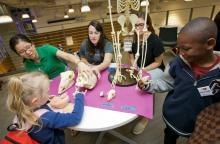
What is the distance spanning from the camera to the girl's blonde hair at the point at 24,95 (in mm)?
843

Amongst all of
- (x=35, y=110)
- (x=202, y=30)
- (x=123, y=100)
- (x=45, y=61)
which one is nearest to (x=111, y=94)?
(x=123, y=100)

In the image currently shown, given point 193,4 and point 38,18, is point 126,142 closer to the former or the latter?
point 38,18

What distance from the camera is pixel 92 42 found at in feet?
5.68

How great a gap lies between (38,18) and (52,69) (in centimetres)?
752

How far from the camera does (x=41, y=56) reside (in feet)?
5.21

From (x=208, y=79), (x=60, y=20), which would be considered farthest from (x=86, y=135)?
(x=60, y=20)

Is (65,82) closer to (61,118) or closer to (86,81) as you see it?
(86,81)

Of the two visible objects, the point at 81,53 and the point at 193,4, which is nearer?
the point at 81,53

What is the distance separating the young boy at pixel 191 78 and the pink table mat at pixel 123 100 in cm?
7

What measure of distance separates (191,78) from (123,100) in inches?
17.4

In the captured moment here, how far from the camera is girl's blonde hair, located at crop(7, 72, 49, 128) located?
33.2 inches

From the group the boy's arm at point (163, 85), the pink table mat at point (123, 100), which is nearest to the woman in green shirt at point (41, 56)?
the pink table mat at point (123, 100)

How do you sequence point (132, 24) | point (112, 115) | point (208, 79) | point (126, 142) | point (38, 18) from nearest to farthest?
point (208, 79)
point (112, 115)
point (132, 24)
point (126, 142)
point (38, 18)

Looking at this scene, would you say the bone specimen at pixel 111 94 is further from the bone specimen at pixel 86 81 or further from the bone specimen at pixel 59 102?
the bone specimen at pixel 59 102
